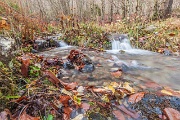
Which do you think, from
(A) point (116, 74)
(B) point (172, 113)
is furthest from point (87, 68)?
(B) point (172, 113)

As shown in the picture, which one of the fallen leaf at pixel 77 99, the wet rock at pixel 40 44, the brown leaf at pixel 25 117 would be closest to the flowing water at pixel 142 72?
the fallen leaf at pixel 77 99

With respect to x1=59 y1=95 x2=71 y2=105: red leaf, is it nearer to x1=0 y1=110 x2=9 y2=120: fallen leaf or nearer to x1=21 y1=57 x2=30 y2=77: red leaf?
x1=0 y1=110 x2=9 y2=120: fallen leaf

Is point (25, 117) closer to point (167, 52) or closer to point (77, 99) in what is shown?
point (77, 99)

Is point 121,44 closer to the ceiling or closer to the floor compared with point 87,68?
closer to the ceiling

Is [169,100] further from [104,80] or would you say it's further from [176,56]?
[176,56]

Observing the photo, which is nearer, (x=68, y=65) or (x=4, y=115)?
(x=4, y=115)

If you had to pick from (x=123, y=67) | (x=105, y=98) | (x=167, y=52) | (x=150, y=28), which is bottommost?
(x=105, y=98)

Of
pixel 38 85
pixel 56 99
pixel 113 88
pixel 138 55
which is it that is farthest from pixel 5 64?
pixel 138 55

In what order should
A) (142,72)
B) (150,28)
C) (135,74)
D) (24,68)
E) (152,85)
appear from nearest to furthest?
1. (24,68)
2. (152,85)
3. (135,74)
4. (142,72)
5. (150,28)

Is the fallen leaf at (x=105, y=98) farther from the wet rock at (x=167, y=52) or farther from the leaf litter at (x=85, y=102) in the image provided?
the wet rock at (x=167, y=52)

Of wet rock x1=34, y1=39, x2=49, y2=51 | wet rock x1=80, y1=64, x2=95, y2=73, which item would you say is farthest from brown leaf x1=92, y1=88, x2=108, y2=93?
wet rock x1=34, y1=39, x2=49, y2=51

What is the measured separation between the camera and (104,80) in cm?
271

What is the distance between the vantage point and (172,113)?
→ 72.0 inches

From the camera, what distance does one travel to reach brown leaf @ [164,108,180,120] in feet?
5.81
